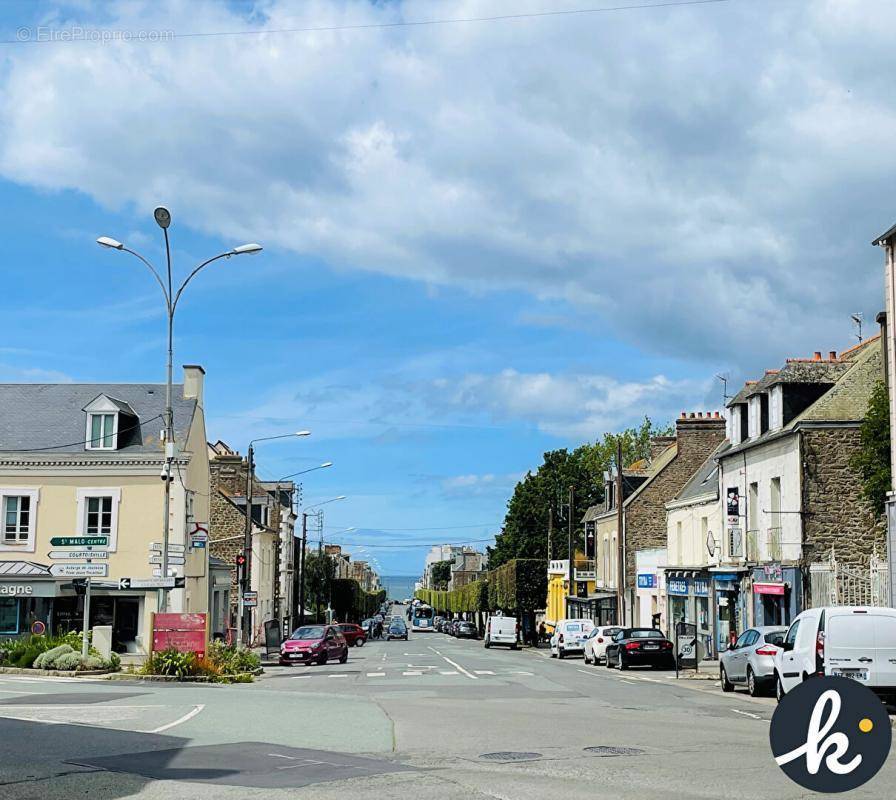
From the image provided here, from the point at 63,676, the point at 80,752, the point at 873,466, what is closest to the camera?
the point at 80,752

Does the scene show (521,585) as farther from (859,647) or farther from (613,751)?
(613,751)

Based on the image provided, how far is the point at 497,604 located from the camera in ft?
283

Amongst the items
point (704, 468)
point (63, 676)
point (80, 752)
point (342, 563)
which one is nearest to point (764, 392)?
point (704, 468)

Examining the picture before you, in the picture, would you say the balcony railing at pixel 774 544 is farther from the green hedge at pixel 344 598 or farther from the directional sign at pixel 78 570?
the green hedge at pixel 344 598

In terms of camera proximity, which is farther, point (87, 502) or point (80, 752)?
point (87, 502)

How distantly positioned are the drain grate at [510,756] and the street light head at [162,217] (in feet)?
59.9

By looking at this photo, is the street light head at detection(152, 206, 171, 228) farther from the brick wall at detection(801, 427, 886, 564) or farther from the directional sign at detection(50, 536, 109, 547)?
the brick wall at detection(801, 427, 886, 564)

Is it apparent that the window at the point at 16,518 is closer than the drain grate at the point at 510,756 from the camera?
No

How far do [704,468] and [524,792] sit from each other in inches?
1706

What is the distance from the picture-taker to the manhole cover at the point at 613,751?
12.7 metres

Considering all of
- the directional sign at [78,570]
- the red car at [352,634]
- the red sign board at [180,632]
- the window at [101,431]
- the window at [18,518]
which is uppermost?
the window at [101,431]

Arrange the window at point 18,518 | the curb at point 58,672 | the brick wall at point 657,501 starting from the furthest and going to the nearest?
1. the brick wall at point 657,501
2. the window at point 18,518
3. the curb at point 58,672

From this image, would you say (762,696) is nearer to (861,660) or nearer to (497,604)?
(861,660)

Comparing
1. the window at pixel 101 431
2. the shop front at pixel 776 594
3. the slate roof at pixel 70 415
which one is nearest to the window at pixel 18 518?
the slate roof at pixel 70 415
